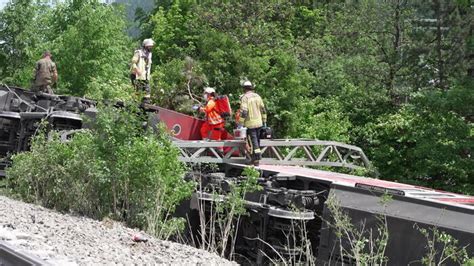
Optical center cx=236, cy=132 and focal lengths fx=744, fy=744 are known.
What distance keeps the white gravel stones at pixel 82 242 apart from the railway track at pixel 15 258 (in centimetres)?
24

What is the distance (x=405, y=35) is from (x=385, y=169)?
7.15m

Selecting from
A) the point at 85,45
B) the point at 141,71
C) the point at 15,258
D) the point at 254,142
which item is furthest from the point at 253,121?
the point at 85,45

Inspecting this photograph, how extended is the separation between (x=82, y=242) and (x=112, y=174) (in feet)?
8.04

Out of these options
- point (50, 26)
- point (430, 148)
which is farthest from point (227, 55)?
point (50, 26)

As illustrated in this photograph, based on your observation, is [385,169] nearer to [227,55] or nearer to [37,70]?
[227,55]

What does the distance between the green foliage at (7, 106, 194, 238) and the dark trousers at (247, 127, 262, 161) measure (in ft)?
8.39

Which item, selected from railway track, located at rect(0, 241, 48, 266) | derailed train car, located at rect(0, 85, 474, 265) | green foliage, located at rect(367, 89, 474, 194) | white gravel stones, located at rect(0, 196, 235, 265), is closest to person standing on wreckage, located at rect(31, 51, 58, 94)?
derailed train car, located at rect(0, 85, 474, 265)

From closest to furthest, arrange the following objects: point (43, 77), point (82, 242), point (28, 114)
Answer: point (82, 242) → point (28, 114) → point (43, 77)

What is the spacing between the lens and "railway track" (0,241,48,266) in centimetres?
599

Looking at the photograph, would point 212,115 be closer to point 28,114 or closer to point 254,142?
point 254,142

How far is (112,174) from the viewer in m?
10.4

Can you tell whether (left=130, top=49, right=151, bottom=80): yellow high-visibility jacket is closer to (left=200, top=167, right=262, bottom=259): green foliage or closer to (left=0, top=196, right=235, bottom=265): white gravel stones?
(left=200, top=167, right=262, bottom=259): green foliage

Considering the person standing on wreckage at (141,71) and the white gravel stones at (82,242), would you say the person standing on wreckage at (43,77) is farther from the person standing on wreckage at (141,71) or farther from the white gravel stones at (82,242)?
the white gravel stones at (82,242)

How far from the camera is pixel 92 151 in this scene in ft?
34.8
